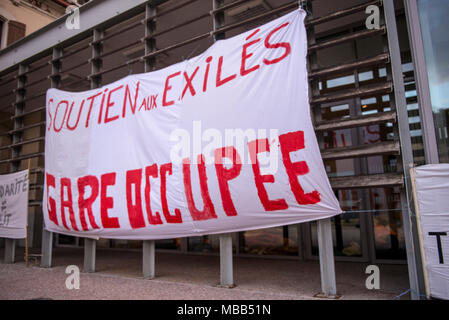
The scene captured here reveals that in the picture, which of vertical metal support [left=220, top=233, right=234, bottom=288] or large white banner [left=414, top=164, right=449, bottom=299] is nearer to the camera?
large white banner [left=414, top=164, right=449, bottom=299]

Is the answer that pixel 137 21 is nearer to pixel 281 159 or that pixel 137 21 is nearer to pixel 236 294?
pixel 281 159

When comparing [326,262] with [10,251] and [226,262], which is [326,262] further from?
[10,251]

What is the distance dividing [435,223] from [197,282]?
130 inches

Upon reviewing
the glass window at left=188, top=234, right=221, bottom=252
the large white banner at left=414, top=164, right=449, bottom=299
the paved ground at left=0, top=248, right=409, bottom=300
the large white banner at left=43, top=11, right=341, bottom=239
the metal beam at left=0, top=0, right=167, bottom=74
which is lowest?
the paved ground at left=0, top=248, right=409, bottom=300

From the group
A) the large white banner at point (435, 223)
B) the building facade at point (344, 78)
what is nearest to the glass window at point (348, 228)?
the building facade at point (344, 78)

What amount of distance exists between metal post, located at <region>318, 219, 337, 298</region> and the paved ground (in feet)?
0.55

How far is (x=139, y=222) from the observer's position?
511cm

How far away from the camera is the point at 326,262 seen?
13.0ft

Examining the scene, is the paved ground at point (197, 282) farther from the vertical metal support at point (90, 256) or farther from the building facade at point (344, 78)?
the building facade at point (344, 78)

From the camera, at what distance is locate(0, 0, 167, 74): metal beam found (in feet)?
21.6

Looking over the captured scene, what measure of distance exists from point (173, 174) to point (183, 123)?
0.78m

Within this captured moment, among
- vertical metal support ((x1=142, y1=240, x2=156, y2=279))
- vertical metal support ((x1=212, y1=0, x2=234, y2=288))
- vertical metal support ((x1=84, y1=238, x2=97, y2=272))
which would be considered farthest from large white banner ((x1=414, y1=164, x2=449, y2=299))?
vertical metal support ((x1=84, y1=238, x2=97, y2=272))

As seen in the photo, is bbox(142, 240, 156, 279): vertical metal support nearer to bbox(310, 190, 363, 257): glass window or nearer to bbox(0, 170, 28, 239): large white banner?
bbox(0, 170, 28, 239): large white banner
